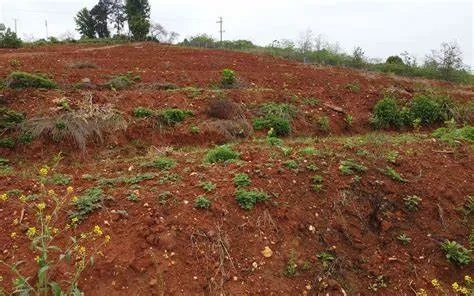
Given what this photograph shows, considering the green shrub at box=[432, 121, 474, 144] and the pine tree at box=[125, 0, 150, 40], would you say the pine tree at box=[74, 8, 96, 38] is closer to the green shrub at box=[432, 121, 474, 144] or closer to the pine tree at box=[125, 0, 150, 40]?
the pine tree at box=[125, 0, 150, 40]

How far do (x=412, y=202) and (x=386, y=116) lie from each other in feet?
14.1

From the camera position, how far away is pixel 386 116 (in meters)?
9.34

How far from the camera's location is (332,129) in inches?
351

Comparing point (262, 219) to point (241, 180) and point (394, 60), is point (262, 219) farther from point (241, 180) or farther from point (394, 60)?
point (394, 60)

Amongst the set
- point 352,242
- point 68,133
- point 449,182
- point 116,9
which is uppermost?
point 116,9

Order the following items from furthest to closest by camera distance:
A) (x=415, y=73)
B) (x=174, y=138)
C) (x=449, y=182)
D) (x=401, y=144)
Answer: (x=415, y=73) → (x=174, y=138) → (x=401, y=144) → (x=449, y=182)

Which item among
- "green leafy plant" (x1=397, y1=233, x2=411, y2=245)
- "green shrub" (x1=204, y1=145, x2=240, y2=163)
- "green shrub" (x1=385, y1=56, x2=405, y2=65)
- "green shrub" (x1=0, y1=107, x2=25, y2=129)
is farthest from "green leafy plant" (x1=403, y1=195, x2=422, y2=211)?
"green shrub" (x1=385, y1=56, x2=405, y2=65)

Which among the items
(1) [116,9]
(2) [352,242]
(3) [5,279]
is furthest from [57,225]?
(1) [116,9]

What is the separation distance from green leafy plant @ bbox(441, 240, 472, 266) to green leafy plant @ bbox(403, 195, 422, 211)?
52 cm

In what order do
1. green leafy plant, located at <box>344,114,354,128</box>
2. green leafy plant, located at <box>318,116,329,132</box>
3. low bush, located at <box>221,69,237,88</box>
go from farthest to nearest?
low bush, located at <box>221,69,237,88</box>
green leafy plant, located at <box>344,114,354,128</box>
green leafy plant, located at <box>318,116,329,132</box>

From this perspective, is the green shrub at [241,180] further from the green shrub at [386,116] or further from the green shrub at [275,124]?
the green shrub at [386,116]

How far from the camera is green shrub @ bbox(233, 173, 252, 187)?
4957 mm

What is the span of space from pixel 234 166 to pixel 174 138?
2440 millimetres

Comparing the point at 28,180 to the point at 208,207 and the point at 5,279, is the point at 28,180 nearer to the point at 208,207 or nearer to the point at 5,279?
the point at 5,279
